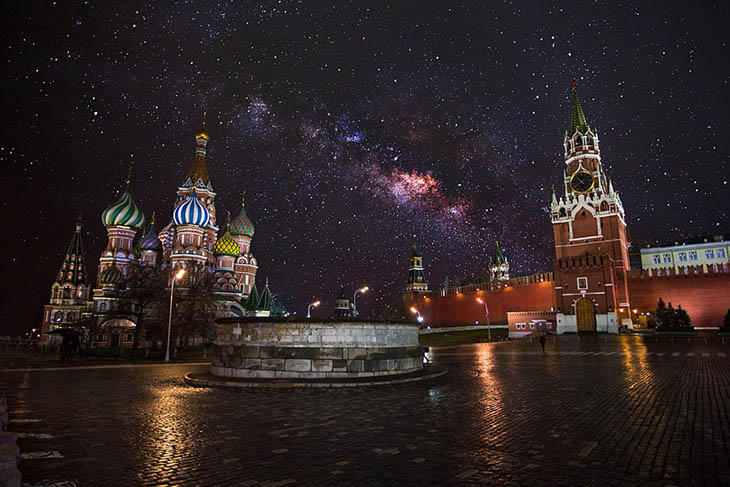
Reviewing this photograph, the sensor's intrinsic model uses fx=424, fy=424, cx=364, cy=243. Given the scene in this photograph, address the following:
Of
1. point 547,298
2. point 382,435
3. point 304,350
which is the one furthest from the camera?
point 547,298

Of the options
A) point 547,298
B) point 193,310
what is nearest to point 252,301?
point 193,310

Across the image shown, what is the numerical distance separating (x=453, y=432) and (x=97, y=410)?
292 inches

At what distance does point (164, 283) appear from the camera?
40.9 m

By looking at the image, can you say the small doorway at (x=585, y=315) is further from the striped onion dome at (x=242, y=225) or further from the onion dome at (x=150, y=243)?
the onion dome at (x=150, y=243)

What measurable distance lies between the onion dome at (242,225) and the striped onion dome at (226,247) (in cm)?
465

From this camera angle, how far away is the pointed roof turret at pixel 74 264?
70975 mm

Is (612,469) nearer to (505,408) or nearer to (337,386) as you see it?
(505,408)

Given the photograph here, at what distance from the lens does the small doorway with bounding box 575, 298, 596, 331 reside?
53.7 m

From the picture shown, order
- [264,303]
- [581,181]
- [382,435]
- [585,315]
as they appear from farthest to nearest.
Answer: [581,181] < [264,303] < [585,315] < [382,435]

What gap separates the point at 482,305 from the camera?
224ft

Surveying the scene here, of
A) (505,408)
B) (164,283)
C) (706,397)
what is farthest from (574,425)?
(164,283)

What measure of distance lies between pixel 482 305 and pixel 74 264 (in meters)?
68.8

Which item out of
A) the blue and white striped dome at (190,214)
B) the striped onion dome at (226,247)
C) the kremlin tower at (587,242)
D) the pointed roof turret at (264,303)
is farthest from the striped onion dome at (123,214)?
the kremlin tower at (587,242)

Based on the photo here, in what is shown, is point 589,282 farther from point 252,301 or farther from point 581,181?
point 252,301
